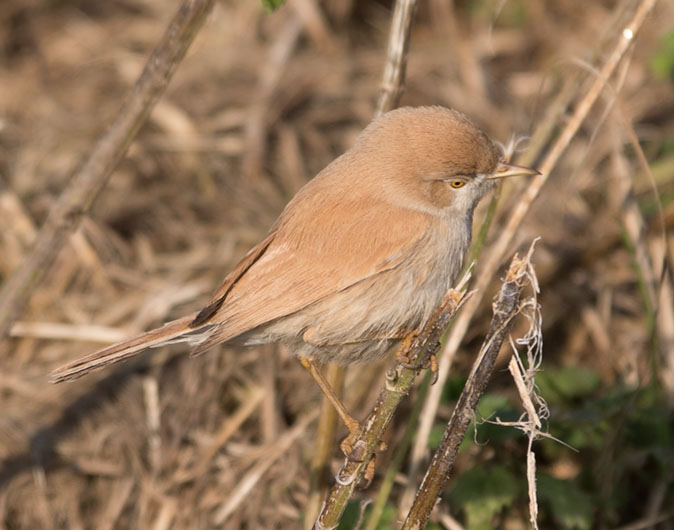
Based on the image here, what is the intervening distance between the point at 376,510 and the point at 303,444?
0.98 meters

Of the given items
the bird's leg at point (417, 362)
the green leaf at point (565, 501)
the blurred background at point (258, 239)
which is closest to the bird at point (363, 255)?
the bird's leg at point (417, 362)

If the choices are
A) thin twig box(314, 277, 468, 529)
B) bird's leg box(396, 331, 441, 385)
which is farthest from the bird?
thin twig box(314, 277, 468, 529)

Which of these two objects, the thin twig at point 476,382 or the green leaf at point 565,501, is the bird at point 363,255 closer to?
the thin twig at point 476,382

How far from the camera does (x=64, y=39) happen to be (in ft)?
22.4

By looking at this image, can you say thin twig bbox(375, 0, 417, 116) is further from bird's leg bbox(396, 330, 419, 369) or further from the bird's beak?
bird's leg bbox(396, 330, 419, 369)

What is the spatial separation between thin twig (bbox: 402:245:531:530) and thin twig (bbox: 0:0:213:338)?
147 centimetres

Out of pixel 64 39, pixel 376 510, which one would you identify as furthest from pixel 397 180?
pixel 64 39

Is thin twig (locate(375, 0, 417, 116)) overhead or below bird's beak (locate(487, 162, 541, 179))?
overhead

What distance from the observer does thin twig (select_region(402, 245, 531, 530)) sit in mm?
2459

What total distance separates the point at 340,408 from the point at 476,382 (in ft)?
2.68

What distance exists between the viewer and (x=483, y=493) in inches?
130

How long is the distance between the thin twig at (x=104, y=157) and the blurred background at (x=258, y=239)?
1084 millimetres

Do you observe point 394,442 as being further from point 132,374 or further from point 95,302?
point 95,302

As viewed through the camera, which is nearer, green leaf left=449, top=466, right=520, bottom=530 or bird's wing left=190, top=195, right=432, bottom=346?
bird's wing left=190, top=195, right=432, bottom=346
